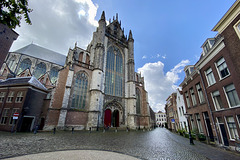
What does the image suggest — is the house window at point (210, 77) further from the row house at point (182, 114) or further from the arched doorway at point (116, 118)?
the arched doorway at point (116, 118)

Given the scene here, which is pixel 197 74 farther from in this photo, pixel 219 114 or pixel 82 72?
pixel 82 72

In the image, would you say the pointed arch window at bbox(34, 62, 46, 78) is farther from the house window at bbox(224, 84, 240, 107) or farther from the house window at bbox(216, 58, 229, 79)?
the house window at bbox(224, 84, 240, 107)

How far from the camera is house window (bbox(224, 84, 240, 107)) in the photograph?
715 centimetres

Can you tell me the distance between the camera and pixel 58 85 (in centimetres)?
1698

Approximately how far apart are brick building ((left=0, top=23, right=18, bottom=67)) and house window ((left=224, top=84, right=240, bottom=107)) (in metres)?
18.3

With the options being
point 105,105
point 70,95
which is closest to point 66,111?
point 70,95

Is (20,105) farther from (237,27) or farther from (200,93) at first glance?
(237,27)

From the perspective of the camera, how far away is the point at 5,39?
9.30 m

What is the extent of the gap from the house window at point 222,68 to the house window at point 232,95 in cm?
94

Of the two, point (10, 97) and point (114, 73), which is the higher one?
point (114, 73)

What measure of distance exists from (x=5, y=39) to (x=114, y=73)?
18.5 metres

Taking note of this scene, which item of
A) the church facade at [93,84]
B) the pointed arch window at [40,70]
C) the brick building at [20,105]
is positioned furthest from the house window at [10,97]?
the pointed arch window at [40,70]

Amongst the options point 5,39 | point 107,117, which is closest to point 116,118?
point 107,117

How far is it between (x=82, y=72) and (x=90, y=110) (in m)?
7.54
